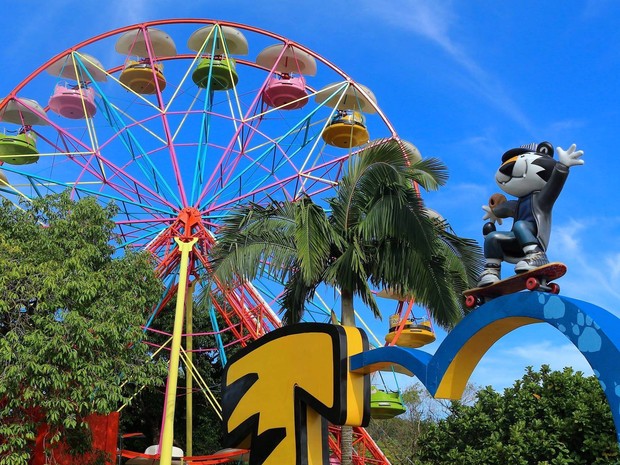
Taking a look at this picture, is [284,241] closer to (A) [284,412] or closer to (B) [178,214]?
(A) [284,412]

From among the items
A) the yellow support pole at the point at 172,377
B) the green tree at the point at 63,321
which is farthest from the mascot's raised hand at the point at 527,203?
the green tree at the point at 63,321

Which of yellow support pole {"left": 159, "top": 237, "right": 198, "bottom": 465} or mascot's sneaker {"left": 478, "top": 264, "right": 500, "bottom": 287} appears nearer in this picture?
mascot's sneaker {"left": 478, "top": 264, "right": 500, "bottom": 287}

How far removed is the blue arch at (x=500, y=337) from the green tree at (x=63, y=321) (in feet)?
24.9

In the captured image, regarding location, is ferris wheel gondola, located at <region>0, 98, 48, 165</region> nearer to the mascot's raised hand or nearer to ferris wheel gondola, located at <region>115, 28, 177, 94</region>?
ferris wheel gondola, located at <region>115, 28, 177, 94</region>

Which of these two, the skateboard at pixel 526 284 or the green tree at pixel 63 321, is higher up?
the green tree at pixel 63 321

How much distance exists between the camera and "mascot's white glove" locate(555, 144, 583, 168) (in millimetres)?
8102

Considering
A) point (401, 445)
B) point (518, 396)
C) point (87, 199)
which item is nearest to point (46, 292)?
point (87, 199)

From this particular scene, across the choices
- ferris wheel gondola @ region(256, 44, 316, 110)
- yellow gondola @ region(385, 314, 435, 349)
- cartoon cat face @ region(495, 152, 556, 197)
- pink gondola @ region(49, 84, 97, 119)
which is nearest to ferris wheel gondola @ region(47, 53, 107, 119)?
pink gondola @ region(49, 84, 97, 119)

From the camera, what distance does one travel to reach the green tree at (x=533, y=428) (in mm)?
13031

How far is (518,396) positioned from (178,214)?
951 centimetres

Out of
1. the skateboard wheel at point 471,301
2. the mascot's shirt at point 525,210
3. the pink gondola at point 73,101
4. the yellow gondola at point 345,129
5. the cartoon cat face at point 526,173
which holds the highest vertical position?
the pink gondola at point 73,101

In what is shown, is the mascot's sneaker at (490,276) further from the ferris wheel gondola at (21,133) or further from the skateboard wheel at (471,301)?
the ferris wheel gondola at (21,133)

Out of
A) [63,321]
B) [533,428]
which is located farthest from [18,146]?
[533,428]

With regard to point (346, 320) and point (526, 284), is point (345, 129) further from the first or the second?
point (526, 284)
